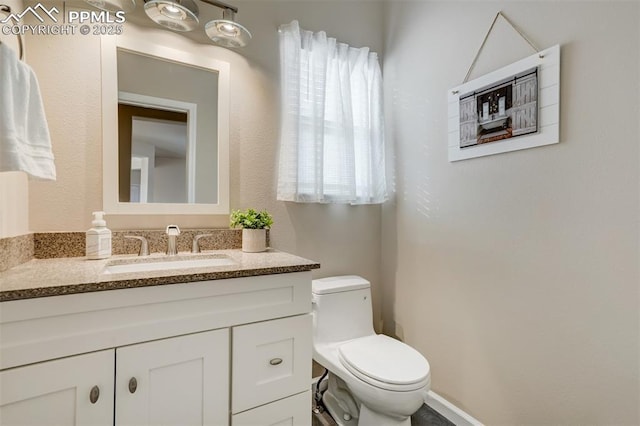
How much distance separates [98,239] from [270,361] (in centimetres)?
85

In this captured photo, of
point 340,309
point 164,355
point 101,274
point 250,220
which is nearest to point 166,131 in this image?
point 250,220

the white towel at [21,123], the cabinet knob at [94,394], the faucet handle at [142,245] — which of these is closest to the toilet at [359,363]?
the faucet handle at [142,245]

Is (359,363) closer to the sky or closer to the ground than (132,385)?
closer to the ground

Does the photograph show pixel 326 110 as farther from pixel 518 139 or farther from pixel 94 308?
pixel 94 308

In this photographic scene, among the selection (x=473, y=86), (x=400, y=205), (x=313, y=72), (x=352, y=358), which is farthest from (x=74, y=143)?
(x=473, y=86)

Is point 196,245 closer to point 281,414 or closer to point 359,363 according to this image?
point 281,414

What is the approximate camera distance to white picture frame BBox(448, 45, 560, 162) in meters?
1.25

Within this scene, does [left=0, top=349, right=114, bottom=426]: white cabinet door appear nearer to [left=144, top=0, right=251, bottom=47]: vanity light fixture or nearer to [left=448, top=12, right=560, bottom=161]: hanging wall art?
[left=144, top=0, right=251, bottom=47]: vanity light fixture

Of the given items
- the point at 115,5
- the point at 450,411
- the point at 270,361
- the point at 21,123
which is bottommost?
the point at 450,411

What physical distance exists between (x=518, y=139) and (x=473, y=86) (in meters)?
0.38

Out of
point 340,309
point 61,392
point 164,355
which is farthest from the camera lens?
point 340,309

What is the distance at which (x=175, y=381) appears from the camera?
3.22 feet

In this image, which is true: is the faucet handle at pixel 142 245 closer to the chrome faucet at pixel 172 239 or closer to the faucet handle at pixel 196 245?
the chrome faucet at pixel 172 239

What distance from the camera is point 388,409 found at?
1296mm
